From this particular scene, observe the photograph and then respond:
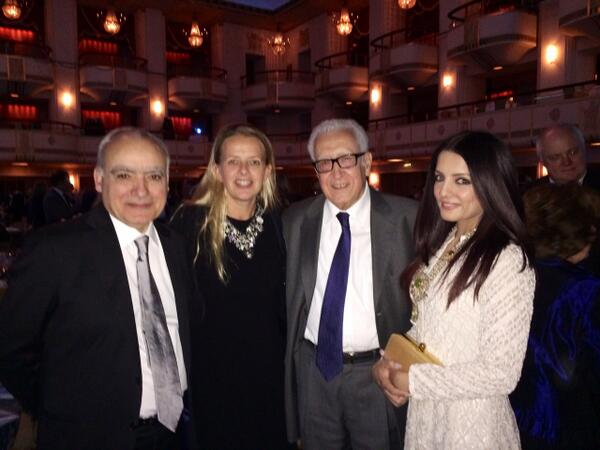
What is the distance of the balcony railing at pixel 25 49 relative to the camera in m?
17.6

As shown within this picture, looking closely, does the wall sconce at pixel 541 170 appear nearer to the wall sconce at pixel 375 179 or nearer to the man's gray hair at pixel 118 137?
the wall sconce at pixel 375 179

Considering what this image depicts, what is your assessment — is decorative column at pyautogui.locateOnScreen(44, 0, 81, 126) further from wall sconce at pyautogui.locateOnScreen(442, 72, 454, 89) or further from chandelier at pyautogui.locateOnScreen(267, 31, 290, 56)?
wall sconce at pyautogui.locateOnScreen(442, 72, 454, 89)

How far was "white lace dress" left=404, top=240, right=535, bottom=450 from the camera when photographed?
62.9 inches

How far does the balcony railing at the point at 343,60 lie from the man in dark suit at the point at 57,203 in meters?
15.4

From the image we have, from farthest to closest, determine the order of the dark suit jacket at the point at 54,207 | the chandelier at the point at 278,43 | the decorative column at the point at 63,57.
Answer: the chandelier at the point at 278,43 < the decorative column at the point at 63,57 < the dark suit jacket at the point at 54,207

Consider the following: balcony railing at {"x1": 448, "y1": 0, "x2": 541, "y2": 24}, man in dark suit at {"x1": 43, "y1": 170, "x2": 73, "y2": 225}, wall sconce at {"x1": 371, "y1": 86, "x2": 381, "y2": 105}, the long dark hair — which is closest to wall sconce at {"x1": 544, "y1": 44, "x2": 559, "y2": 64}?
balcony railing at {"x1": 448, "y1": 0, "x2": 541, "y2": 24}

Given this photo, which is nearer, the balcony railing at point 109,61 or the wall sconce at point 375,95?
the wall sconce at point 375,95

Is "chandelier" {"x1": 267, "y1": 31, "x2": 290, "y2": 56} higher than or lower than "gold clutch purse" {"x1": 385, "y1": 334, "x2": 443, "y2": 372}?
higher

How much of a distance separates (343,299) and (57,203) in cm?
691

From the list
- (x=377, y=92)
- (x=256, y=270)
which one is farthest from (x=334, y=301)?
(x=377, y=92)

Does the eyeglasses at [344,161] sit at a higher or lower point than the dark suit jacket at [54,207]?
higher

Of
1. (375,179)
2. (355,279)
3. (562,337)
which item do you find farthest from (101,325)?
(375,179)

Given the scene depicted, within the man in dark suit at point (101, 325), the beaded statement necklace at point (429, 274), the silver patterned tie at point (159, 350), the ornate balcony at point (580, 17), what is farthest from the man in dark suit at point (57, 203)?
the ornate balcony at point (580, 17)

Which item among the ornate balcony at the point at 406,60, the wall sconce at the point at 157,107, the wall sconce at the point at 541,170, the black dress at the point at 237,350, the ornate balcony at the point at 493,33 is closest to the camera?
the black dress at the point at 237,350
